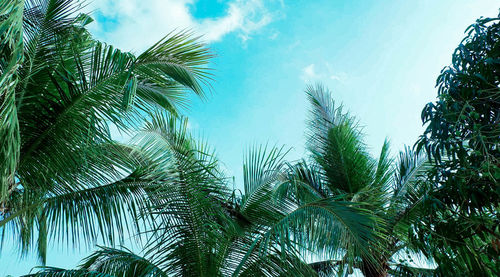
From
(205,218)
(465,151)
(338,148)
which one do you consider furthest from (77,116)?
(338,148)

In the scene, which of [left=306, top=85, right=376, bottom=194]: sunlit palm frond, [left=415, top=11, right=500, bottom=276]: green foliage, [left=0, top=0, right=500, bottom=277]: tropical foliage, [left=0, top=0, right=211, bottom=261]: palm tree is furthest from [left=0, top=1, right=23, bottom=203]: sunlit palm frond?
[left=306, top=85, right=376, bottom=194]: sunlit palm frond

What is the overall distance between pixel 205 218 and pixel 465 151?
10.7 ft

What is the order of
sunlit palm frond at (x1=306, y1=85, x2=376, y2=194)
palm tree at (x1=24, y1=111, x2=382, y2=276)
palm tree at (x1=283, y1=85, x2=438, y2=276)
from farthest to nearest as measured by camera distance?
sunlit palm frond at (x1=306, y1=85, x2=376, y2=194), palm tree at (x1=283, y1=85, x2=438, y2=276), palm tree at (x1=24, y1=111, x2=382, y2=276)

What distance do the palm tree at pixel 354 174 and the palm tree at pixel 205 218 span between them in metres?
1.44

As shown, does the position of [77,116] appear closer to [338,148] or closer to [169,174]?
[169,174]

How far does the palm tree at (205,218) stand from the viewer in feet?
17.0

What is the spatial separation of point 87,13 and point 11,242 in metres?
2.92

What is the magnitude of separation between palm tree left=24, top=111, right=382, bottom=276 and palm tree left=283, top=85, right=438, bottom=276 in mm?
1438

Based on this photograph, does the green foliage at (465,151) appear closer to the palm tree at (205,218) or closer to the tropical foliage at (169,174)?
the tropical foliage at (169,174)

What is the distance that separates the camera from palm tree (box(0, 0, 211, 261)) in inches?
173

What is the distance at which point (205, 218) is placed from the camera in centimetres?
577

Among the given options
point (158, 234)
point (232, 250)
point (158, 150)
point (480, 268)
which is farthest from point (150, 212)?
point (480, 268)

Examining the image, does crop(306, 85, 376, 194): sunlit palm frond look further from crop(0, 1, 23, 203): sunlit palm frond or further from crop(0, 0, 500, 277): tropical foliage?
crop(0, 1, 23, 203): sunlit palm frond

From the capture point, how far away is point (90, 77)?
4.45 meters
